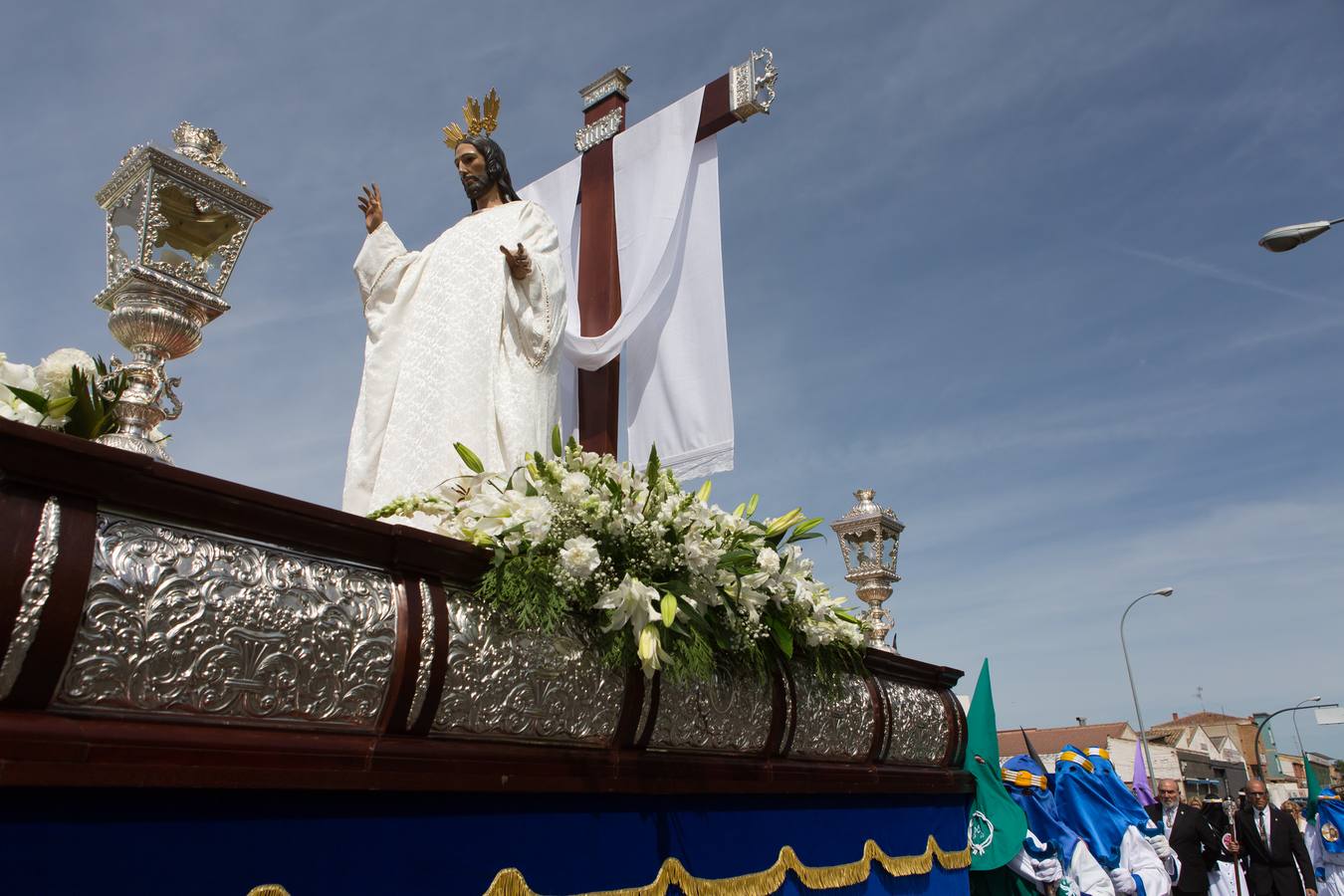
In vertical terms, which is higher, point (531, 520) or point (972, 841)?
point (531, 520)

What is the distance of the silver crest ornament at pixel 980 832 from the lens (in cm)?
546

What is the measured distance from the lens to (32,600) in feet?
5.58

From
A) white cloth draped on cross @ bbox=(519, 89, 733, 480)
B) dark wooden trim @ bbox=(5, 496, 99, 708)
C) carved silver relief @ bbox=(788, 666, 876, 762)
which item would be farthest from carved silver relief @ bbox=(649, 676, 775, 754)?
white cloth draped on cross @ bbox=(519, 89, 733, 480)

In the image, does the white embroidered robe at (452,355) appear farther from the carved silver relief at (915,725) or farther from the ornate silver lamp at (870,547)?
the ornate silver lamp at (870,547)

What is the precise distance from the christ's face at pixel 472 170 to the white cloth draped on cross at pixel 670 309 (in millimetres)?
1166

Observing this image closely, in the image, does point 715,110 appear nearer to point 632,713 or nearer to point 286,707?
point 632,713

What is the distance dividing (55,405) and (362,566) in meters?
0.74

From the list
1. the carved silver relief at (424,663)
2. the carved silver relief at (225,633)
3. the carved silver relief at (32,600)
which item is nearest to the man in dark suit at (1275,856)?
the carved silver relief at (424,663)

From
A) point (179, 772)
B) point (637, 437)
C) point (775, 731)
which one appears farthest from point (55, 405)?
point (637, 437)

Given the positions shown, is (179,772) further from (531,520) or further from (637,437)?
(637,437)

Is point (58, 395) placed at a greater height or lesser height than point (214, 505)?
greater

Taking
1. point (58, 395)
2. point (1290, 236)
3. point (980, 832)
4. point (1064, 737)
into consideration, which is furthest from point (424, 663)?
point (1064, 737)

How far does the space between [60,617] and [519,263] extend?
2949 millimetres

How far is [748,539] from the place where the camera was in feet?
10.9
